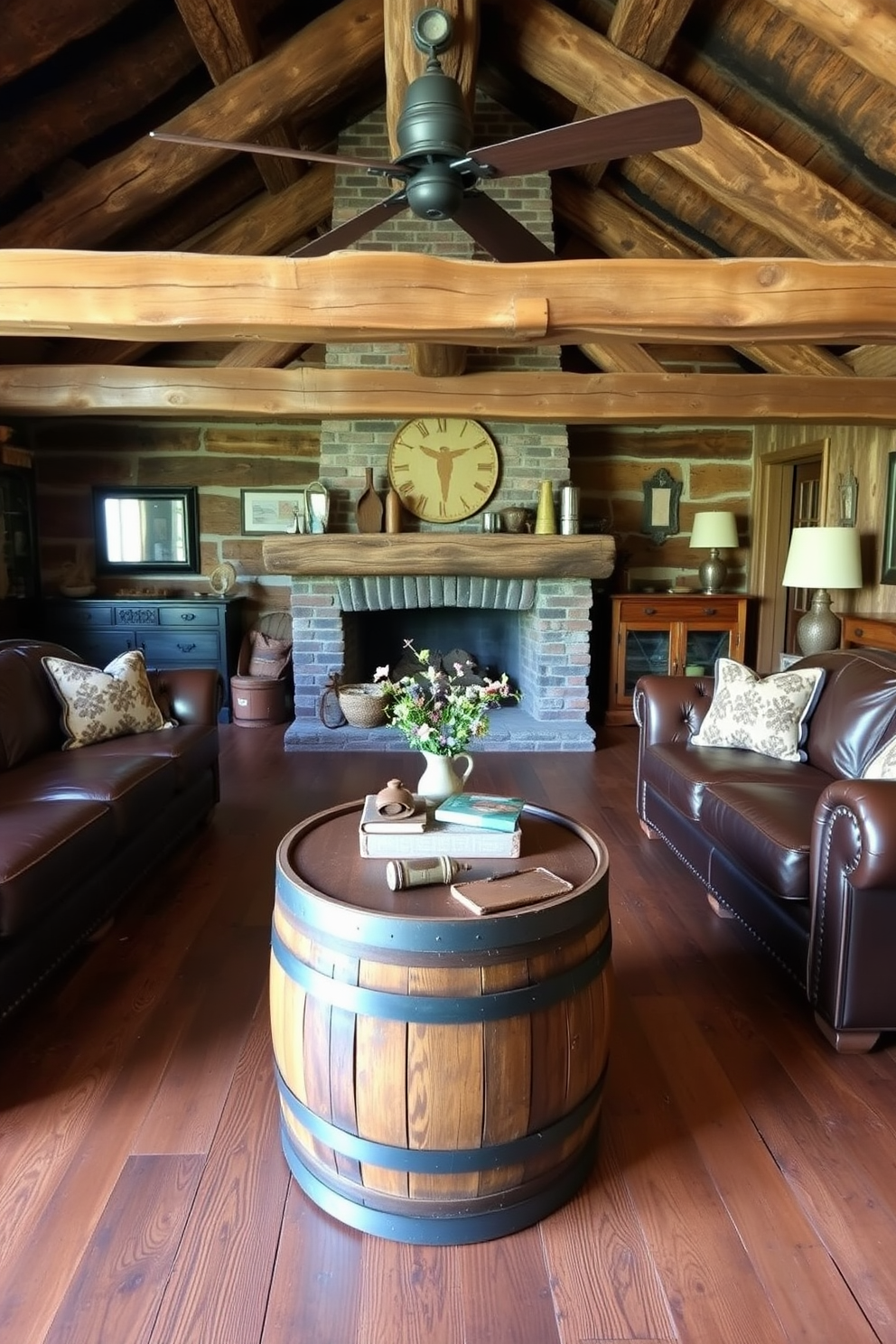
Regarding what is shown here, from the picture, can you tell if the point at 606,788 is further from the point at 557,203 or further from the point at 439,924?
the point at 557,203

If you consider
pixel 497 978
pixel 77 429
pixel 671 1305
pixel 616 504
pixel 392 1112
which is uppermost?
pixel 77 429

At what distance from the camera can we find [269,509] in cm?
592

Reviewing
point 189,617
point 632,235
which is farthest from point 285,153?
point 189,617

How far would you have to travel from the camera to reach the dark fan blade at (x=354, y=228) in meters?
2.55

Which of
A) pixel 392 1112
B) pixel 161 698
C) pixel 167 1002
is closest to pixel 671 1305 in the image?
pixel 392 1112

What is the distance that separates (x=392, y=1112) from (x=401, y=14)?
345 cm

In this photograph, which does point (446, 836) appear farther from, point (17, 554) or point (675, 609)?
point (17, 554)

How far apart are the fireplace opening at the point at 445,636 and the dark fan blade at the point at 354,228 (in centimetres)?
335

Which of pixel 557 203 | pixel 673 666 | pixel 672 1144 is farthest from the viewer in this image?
pixel 673 666

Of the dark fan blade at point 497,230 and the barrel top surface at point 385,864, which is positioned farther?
the dark fan blade at point 497,230

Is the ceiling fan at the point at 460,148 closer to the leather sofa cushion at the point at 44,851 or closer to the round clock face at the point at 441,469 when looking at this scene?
the leather sofa cushion at the point at 44,851

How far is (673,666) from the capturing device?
5578mm

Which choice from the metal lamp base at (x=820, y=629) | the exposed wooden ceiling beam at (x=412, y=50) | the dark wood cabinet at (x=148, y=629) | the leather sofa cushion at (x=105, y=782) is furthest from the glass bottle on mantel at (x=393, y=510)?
the metal lamp base at (x=820, y=629)

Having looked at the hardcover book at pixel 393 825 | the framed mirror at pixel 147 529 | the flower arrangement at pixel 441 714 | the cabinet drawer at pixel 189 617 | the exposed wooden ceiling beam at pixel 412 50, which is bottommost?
the hardcover book at pixel 393 825
